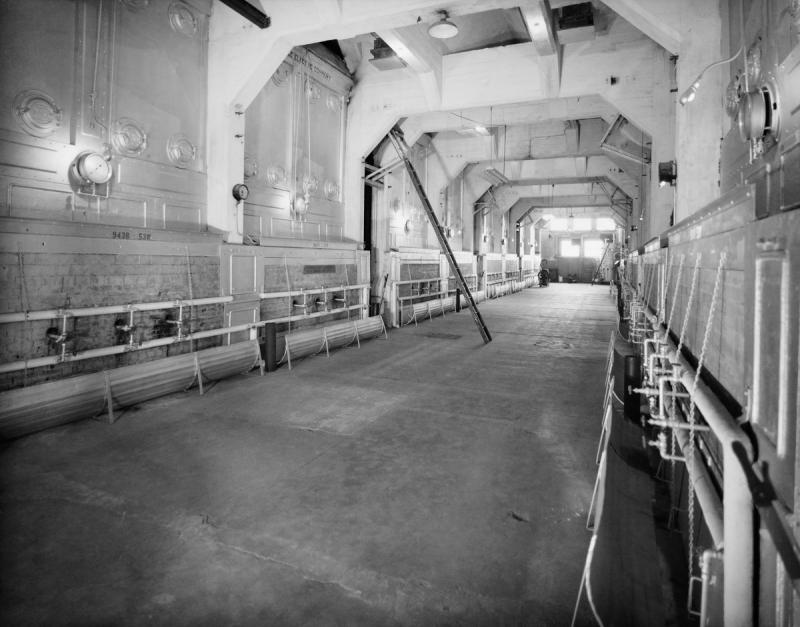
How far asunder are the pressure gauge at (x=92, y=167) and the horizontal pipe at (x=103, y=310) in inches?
63.2

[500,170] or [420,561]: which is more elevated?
[500,170]

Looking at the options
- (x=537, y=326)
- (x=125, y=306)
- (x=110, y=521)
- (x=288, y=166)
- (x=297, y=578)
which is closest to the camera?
(x=297, y=578)

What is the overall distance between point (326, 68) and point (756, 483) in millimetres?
11340

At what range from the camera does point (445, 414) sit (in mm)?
5312

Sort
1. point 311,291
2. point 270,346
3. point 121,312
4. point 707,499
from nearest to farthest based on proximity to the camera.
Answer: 1. point 707,499
2. point 121,312
3. point 270,346
4. point 311,291

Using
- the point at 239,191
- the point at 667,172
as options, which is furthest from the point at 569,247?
the point at 239,191

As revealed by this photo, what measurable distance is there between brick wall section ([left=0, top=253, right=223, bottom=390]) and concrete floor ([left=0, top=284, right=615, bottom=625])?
975 mm

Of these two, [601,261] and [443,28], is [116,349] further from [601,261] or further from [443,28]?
[601,261]

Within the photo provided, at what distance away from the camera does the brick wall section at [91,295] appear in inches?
191

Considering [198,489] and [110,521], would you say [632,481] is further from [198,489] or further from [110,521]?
[110,521]

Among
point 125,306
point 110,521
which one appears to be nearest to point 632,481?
point 110,521

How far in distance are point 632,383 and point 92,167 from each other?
6615 millimetres

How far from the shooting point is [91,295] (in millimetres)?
5535

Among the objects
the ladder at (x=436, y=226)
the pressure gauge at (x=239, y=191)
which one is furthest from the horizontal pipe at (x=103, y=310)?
the ladder at (x=436, y=226)
